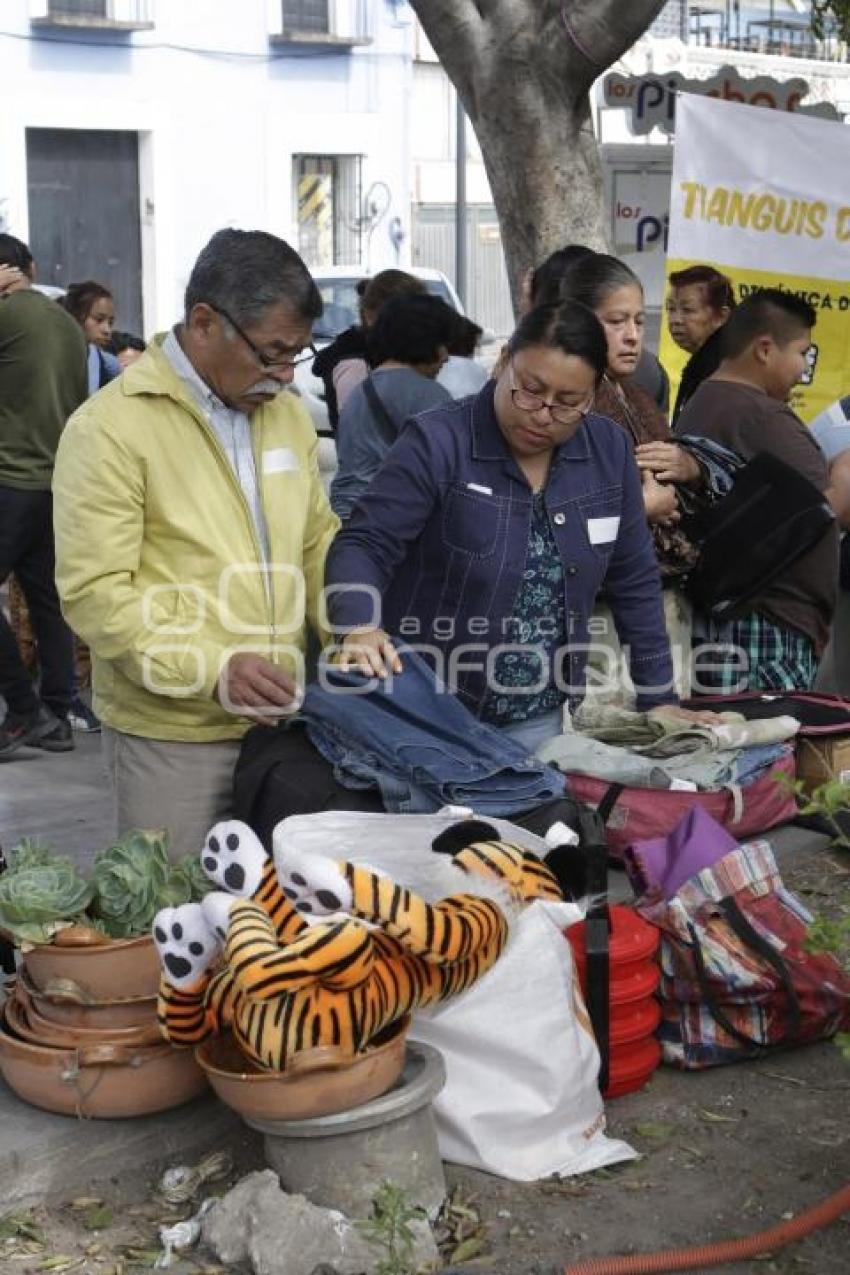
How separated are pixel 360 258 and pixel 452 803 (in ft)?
95.9

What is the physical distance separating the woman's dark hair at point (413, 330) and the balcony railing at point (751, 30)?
3603 cm

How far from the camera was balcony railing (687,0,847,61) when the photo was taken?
4172cm

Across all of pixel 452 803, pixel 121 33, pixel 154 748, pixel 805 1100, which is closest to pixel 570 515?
pixel 452 803

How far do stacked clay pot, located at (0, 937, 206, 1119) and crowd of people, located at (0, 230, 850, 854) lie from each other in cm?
59

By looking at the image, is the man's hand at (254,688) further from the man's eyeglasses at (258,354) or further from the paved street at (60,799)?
the paved street at (60,799)

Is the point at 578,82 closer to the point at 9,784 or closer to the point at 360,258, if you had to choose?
the point at 9,784

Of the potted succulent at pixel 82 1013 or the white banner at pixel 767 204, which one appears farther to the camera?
the white banner at pixel 767 204

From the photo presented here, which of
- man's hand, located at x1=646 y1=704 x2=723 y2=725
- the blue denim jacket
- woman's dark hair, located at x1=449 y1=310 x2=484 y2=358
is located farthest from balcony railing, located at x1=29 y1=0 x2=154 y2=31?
the blue denim jacket

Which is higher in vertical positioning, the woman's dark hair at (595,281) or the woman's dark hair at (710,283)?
the woman's dark hair at (595,281)

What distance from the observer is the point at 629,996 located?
399cm

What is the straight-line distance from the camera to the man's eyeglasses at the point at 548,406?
14.0ft

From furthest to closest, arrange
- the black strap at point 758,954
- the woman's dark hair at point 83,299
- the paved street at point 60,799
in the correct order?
the woman's dark hair at point 83,299 < the paved street at point 60,799 < the black strap at point 758,954

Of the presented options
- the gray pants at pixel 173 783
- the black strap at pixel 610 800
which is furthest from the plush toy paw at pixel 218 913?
the black strap at pixel 610 800

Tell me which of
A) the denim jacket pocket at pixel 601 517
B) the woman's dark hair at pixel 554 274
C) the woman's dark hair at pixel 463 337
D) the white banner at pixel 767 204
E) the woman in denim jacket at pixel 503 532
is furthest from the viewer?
the white banner at pixel 767 204
